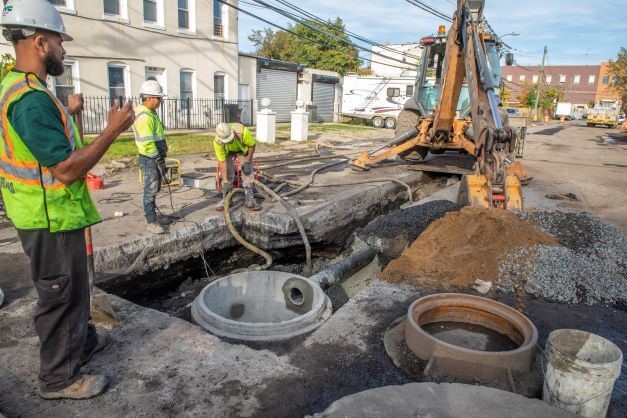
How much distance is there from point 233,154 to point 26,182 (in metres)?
4.75

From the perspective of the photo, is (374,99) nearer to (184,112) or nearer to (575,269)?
(184,112)

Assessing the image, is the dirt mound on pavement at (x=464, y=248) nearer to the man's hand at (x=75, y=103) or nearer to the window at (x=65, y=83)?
the man's hand at (x=75, y=103)

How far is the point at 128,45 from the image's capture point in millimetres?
15414

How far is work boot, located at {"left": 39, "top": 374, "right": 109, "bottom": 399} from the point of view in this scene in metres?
2.62

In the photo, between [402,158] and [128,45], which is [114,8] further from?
[402,158]

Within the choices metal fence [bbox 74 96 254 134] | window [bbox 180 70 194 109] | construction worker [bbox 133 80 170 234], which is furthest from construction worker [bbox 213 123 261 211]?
window [bbox 180 70 194 109]

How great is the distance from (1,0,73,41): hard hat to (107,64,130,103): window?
14424mm

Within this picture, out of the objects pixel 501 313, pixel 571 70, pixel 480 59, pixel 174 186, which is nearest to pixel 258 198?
pixel 174 186

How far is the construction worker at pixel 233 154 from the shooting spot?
6566 millimetres

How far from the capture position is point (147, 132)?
5.45 m

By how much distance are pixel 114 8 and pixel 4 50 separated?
3987 mm

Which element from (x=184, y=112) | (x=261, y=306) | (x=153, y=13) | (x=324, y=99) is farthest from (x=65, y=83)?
(x=324, y=99)

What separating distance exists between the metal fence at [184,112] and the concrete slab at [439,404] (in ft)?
45.5

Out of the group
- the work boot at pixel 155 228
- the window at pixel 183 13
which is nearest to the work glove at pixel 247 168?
the work boot at pixel 155 228
